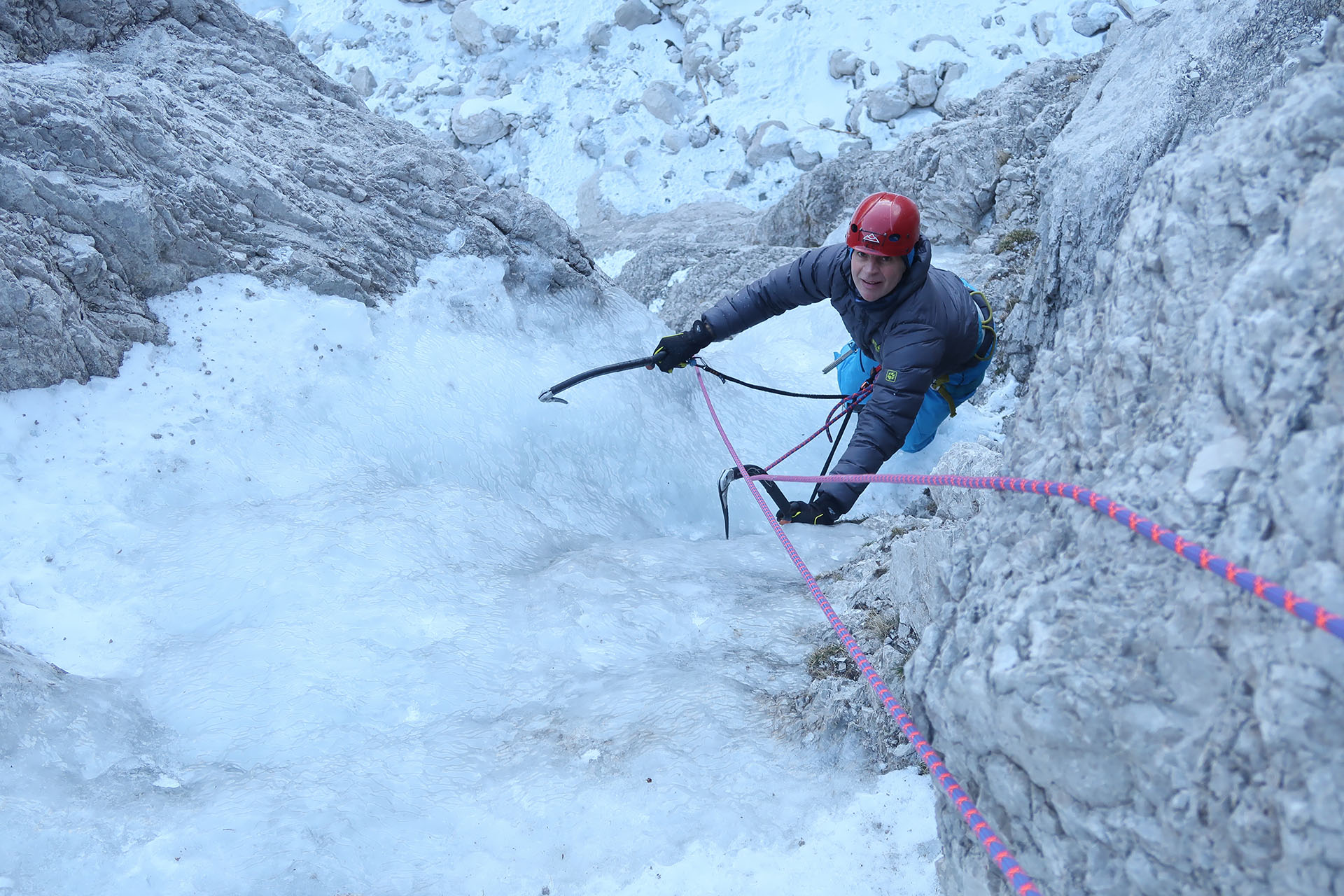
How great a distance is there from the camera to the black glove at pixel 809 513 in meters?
3.62

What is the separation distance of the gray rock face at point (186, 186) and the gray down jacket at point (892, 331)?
1.97m

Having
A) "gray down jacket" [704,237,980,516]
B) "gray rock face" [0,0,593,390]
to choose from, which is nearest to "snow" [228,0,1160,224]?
"gray rock face" [0,0,593,390]

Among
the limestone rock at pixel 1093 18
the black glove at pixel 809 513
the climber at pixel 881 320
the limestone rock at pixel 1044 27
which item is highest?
the limestone rock at pixel 1093 18

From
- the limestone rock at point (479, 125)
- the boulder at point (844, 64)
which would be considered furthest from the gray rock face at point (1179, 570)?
the limestone rock at point (479, 125)

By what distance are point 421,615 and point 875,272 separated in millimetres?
2585

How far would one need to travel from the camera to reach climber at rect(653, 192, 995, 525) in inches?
150

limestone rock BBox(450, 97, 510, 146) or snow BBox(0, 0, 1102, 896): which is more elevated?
snow BBox(0, 0, 1102, 896)

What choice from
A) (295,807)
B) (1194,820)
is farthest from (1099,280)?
(295,807)

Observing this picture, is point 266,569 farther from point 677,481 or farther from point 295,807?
point 677,481

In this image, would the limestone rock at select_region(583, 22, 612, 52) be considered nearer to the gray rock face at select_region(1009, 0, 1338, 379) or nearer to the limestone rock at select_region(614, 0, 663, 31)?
the limestone rock at select_region(614, 0, 663, 31)

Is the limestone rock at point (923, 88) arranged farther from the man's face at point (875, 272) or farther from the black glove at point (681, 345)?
the man's face at point (875, 272)

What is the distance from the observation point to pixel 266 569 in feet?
11.4

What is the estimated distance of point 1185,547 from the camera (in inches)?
52.1

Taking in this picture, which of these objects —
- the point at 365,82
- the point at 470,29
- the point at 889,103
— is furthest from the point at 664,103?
the point at 365,82
